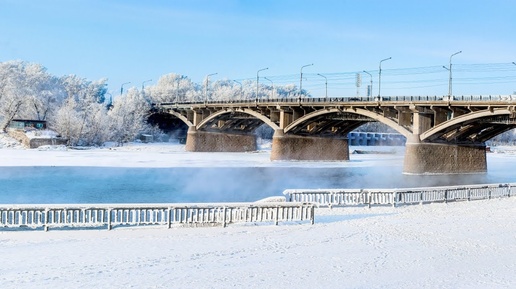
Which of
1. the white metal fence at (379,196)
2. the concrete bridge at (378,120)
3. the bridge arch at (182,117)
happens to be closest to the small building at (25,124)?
the bridge arch at (182,117)

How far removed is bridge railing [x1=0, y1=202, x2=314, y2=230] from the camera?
15039 mm

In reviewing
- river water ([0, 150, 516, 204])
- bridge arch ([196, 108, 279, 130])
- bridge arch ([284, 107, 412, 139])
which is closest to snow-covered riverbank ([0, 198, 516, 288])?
river water ([0, 150, 516, 204])

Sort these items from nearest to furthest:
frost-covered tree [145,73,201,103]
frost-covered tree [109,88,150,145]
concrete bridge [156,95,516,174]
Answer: concrete bridge [156,95,516,174] → frost-covered tree [109,88,150,145] → frost-covered tree [145,73,201,103]

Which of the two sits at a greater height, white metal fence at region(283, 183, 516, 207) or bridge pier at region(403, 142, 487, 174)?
bridge pier at region(403, 142, 487, 174)

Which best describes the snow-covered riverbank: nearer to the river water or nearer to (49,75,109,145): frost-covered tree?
the river water

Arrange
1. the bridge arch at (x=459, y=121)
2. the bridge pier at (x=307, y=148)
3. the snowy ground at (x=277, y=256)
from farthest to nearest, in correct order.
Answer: the bridge pier at (x=307, y=148), the bridge arch at (x=459, y=121), the snowy ground at (x=277, y=256)

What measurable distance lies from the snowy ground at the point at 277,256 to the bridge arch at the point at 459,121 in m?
24.2

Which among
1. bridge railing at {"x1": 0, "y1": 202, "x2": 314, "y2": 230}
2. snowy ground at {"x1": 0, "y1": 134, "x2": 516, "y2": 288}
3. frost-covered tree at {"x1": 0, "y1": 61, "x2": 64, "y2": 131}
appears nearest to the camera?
snowy ground at {"x1": 0, "y1": 134, "x2": 516, "y2": 288}

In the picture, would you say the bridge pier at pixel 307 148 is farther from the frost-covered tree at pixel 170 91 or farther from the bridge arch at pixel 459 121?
the frost-covered tree at pixel 170 91

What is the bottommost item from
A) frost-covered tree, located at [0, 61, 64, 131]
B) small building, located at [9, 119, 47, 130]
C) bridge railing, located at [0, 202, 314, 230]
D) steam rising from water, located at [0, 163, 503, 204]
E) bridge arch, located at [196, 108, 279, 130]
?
steam rising from water, located at [0, 163, 503, 204]

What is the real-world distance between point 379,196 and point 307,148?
39.3 m

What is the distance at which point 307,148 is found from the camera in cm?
6134

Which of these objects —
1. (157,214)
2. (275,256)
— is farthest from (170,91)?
(275,256)

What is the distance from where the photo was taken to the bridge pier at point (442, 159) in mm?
46312
